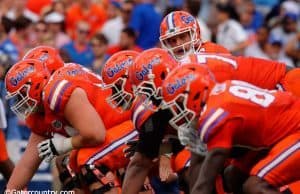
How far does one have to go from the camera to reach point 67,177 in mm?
8930

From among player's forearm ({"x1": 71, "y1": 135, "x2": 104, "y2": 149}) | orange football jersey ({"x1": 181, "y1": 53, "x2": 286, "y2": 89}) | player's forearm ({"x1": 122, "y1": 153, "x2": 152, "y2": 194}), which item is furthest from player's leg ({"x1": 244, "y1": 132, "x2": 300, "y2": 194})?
player's forearm ({"x1": 71, "y1": 135, "x2": 104, "y2": 149})

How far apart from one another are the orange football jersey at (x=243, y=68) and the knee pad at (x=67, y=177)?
5.25ft

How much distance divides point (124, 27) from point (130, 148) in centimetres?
581

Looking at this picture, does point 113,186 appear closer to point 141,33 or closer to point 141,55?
point 141,55

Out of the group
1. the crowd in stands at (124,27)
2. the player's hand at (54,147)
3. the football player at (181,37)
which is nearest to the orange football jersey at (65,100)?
the player's hand at (54,147)

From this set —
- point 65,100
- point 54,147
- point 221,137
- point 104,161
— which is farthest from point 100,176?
point 221,137

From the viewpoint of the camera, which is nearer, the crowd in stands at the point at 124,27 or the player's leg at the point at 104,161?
the player's leg at the point at 104,161

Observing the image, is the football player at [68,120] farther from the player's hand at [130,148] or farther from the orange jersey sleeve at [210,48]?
the orange jersey sleeve at [210,48]

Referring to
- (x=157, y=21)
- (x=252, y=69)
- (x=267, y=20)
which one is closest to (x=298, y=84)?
(x=252, y=69)

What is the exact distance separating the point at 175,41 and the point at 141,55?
0.83 metres

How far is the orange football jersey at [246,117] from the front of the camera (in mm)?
6883

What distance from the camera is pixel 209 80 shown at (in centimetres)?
699

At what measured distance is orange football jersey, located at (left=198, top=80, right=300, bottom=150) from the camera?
6.88 meters

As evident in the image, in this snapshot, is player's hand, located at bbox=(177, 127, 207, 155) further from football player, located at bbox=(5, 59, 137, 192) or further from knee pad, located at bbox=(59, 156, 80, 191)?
knee pad, located at bbox=(59, 156, 80, 191)
